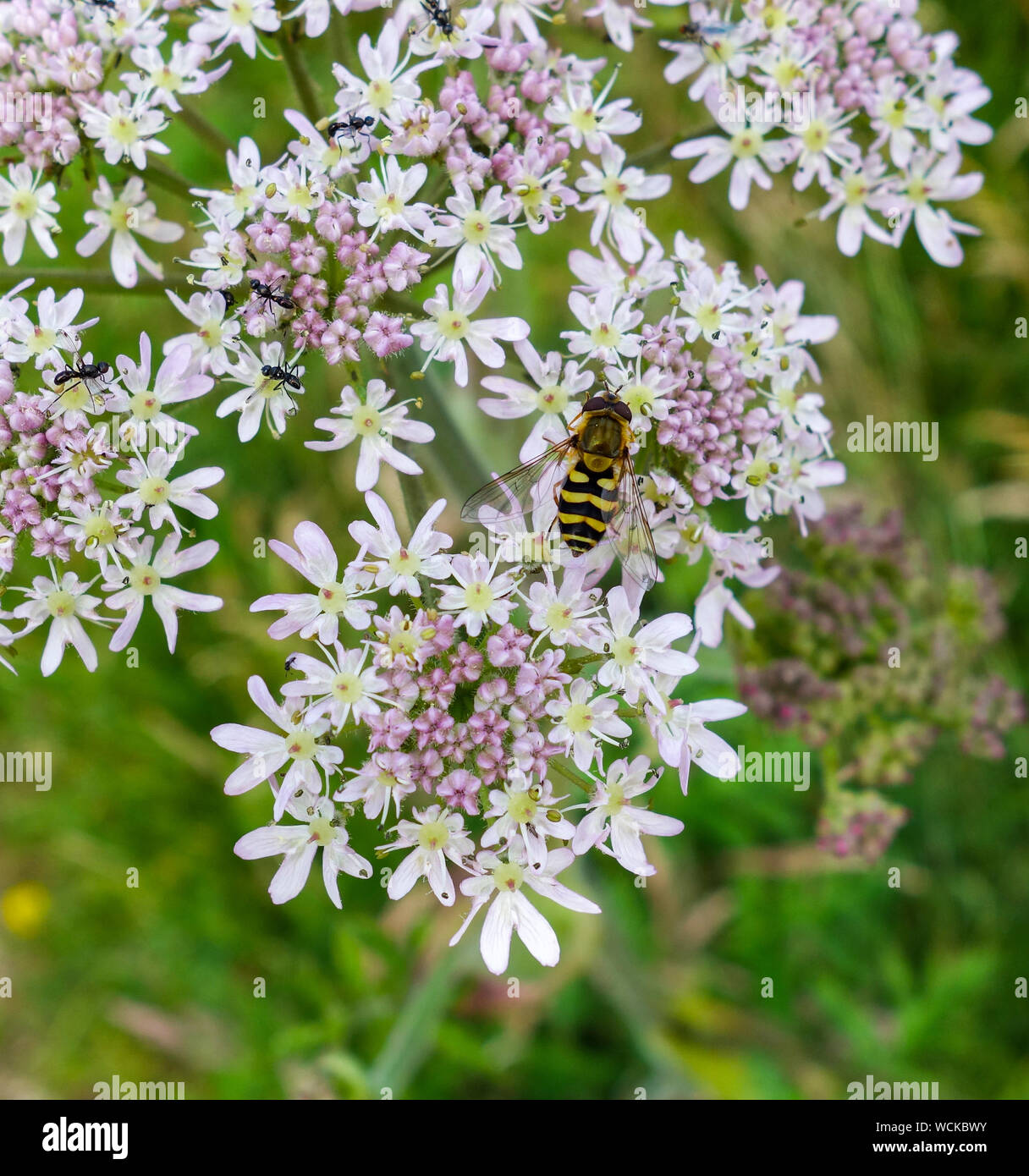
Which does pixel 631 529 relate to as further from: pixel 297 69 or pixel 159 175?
pixel 159 175

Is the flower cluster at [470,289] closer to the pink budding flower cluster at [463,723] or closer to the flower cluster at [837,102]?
the pink budding flower cluster at [463,723]

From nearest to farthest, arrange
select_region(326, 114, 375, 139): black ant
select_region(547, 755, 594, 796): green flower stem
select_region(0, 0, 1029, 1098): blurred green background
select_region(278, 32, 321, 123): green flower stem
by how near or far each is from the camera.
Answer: select_region(547, 755, 594, 796): green flower stem < select_region(326, 114, 375, 139): black ant < select_region(278, 32, 321, 123): green flower stem < select_region(0, 0, 1029, 1098): blurred green background

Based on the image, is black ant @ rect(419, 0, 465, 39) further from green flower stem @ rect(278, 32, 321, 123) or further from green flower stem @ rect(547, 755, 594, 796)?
green flower stem @ rect(547, 755, 594, 796)

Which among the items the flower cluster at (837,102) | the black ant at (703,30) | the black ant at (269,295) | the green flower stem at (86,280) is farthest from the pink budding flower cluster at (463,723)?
the black ant at (703,30)

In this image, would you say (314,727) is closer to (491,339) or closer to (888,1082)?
(491,339)

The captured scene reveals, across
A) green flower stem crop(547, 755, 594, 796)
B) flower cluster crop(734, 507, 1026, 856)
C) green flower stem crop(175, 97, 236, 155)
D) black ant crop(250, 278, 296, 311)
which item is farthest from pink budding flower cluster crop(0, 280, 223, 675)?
flower cluster crop(734, 507, 1026, 856)

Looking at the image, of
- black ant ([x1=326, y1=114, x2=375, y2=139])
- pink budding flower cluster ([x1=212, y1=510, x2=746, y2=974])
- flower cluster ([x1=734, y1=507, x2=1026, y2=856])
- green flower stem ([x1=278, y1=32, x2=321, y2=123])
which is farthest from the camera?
flower cluster ([x1=734, y1=507, x2=1026, y2=856])

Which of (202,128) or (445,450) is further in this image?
(445,450)

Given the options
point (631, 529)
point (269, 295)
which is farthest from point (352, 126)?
point (631, 529)

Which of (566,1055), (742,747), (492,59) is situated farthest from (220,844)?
(492,59)
